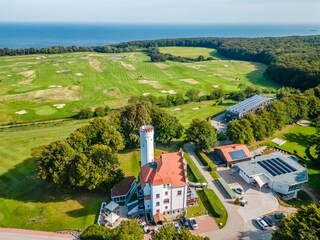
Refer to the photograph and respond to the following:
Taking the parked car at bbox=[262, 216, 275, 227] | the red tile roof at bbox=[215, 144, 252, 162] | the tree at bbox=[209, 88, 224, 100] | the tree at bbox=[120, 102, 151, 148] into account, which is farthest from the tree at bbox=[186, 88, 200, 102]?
the parked car at bbox=[262, 216, 275, 227]

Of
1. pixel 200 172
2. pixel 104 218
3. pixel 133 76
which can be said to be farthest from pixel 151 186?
pixel 133 76

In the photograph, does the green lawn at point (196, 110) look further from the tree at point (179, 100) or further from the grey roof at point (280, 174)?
the grey roof at point (280, 174)

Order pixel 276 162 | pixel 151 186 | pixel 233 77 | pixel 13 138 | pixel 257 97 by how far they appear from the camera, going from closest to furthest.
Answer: pixel 151 186 → pixel 276 162 → pixel 13 138 → pixel 257 97 → pixel 233 77

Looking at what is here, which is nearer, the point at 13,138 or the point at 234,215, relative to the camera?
the point at 234,215

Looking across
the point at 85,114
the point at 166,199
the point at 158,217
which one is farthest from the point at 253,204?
the point at 85,114

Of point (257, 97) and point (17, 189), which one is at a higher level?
point (257, 97)

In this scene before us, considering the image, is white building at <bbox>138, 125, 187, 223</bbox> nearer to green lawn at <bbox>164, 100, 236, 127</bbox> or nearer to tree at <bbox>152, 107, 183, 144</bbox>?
tree at <bbox>152, 107, 183, 144</bbox>

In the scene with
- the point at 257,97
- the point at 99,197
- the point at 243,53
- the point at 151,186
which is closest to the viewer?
the point at 151,186

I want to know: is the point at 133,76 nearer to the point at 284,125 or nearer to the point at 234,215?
the point at 284,125
